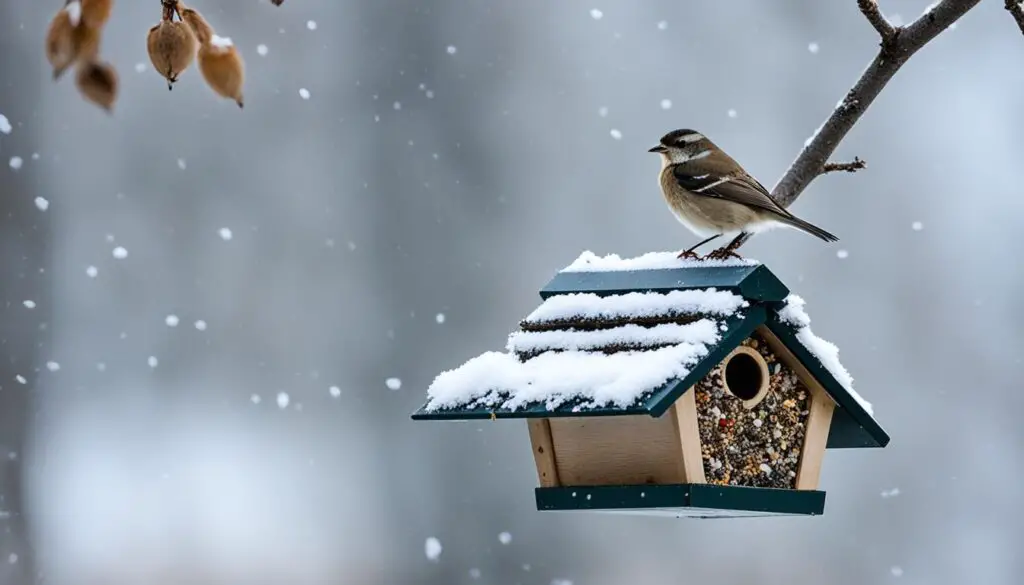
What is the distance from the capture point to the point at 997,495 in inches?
458

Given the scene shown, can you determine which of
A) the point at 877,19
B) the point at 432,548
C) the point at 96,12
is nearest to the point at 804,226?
the point at 877,19

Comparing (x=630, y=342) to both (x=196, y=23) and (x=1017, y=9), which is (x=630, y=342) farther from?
(x=196, y=23)

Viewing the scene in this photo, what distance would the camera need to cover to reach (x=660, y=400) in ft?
8.46

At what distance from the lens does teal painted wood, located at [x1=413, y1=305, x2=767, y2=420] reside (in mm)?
2588

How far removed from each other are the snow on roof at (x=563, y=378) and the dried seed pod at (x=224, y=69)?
1271 mm

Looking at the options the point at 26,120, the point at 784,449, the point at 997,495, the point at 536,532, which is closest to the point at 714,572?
the point at 536,532

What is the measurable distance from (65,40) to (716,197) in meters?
2.27

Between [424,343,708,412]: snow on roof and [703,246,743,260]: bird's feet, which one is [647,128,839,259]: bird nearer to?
[703,246,743,260]: bird's feet

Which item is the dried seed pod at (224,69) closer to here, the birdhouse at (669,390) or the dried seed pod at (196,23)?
the dried seed pod at (196,23)

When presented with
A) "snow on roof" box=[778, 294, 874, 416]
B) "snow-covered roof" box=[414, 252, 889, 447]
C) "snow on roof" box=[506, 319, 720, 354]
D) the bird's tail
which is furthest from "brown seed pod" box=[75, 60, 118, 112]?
the bird's tail

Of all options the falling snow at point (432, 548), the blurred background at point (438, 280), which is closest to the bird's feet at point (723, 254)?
the blurred background at point (438, 280)

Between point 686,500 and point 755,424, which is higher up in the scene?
point 755,424

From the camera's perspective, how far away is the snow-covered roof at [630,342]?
268cm

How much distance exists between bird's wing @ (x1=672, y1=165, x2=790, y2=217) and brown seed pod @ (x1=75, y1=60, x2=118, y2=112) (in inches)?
83.2
